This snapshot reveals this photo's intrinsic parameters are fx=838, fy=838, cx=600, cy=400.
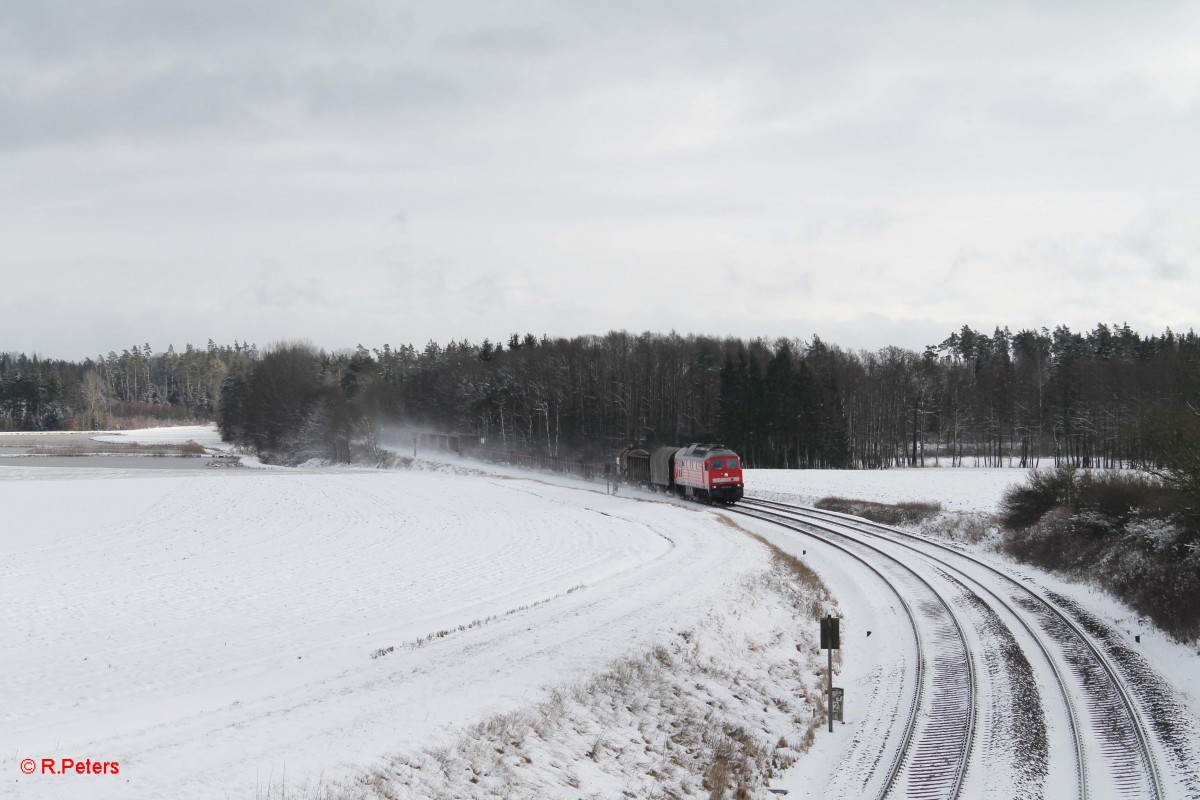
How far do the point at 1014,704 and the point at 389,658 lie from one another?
12385 millimetres

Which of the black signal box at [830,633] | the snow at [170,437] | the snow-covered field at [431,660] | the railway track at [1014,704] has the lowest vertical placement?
the railway track at [1014,704]

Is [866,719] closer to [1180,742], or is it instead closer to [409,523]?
[1180,742]

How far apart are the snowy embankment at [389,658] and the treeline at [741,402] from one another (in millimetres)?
49592

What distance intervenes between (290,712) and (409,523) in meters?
31.4

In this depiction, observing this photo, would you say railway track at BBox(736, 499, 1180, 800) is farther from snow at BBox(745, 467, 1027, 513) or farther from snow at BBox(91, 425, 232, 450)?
snow at BBox(91, 425, 232, 450)

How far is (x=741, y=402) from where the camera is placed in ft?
286

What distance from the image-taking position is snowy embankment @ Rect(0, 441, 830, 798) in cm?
1157

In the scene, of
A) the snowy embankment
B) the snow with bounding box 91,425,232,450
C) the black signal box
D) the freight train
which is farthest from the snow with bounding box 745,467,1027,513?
the snow with bounding box 91,425,232,450

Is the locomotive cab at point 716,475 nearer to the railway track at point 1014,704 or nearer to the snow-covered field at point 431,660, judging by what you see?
the snow-covered field at point 431,660

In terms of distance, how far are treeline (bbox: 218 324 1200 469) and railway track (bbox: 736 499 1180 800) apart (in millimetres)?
53417

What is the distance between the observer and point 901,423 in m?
102

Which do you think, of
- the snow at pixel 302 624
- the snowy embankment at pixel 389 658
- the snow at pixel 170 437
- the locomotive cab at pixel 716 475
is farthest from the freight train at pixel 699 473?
the snow at pixel 170 437

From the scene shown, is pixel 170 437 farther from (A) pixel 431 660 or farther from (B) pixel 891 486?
(A) pixel 431 660

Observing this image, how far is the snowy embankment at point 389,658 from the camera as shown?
38.0 feet
